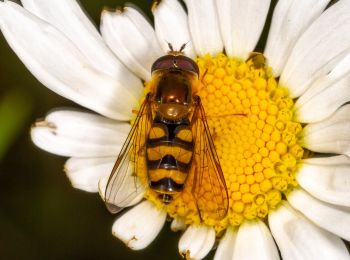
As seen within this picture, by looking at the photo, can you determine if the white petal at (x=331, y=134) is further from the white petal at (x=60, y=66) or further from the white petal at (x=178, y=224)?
the white petal at (x=60, y=66)

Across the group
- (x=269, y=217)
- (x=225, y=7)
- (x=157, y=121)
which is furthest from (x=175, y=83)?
(x=269, y=217)

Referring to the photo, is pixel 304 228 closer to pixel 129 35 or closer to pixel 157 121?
pixel 157 121

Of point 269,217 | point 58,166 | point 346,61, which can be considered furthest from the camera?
point 58,166

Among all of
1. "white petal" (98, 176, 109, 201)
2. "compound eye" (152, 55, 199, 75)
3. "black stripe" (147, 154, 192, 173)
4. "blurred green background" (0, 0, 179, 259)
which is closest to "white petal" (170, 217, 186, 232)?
"white petal" (98, 176, 109, 201)

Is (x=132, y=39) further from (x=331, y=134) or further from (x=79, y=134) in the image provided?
(x=331, y=134)

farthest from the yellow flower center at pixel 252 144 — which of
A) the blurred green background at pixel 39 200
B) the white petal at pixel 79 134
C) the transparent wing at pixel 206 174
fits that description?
the blurred green background at pixel 39 200

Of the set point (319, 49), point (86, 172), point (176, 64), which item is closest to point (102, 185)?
point (86, 172)
